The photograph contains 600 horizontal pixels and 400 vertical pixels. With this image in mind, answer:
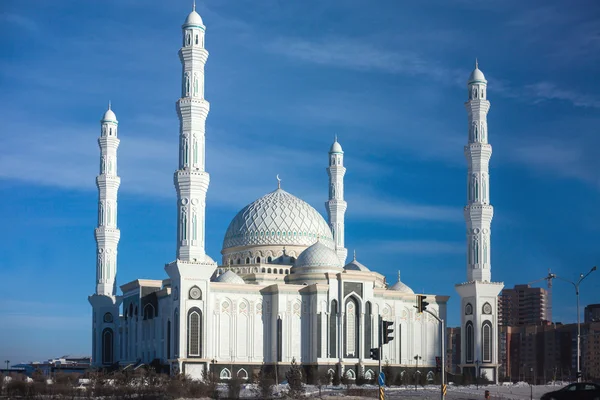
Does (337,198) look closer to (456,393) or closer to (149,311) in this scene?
(149,311)

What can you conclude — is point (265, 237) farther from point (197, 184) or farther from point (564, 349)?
point (564, 349)

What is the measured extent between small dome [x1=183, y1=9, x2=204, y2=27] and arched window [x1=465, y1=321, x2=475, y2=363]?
30.1 metres

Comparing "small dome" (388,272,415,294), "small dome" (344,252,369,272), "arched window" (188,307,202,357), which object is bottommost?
"arched window" (188,307,202,357)

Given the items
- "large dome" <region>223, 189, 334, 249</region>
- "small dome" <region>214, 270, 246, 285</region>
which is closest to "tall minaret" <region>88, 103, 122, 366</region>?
"large dome" <region>223, 189, 334, 249</region>

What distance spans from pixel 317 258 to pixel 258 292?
4.90 meters

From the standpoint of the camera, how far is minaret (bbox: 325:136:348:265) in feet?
284

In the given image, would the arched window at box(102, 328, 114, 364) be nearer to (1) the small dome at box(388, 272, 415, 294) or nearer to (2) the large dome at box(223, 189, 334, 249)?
(2) the large dome at box(223, 189, 334, 249)

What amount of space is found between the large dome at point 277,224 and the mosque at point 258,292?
100 mm

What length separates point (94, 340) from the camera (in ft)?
272

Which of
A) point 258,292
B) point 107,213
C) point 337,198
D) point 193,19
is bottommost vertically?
point 258,292

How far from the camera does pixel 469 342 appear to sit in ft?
259

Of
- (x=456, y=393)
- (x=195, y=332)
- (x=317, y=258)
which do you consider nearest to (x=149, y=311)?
(x=195, y=332)

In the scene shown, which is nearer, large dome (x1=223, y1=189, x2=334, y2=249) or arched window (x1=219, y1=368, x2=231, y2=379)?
arched window (x1=219, y1=368, x2=231, y2=379)

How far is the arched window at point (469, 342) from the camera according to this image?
257 ft
